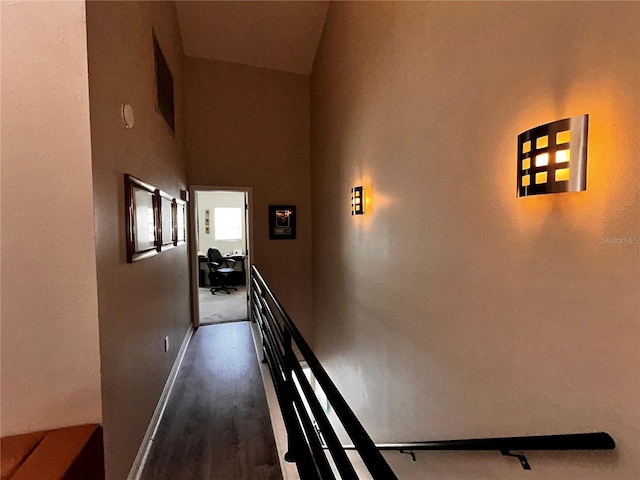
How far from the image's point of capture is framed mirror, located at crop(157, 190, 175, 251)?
261 centimetres

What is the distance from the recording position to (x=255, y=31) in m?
4.29

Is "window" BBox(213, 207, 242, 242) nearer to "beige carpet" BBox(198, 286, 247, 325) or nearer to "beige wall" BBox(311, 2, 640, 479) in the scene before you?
"beige carpet" BBox(198, 286, 247, 325)

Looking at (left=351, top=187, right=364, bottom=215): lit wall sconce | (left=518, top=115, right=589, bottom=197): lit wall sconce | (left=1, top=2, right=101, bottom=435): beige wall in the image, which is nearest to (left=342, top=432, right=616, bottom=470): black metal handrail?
(left=518, top=115, right=589, bottom=197): lit wall sconce

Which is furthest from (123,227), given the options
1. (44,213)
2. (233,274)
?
(233,274)

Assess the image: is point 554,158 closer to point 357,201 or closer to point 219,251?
point 357,201

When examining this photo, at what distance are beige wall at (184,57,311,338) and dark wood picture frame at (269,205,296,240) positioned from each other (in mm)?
79

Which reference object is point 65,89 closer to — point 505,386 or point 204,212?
point 505,386

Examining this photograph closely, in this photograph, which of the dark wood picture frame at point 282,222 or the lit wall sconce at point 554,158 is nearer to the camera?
the lit wall sconce at point 554,158

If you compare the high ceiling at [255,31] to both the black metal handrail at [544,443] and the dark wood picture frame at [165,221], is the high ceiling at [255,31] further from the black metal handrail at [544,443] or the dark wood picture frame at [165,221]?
the black metal handrail at [544,443]

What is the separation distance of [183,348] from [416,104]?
11.3 feet

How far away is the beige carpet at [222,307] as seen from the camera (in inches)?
201

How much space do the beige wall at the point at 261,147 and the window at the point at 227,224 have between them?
13.9ft

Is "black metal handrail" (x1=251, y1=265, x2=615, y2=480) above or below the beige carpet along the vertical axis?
above

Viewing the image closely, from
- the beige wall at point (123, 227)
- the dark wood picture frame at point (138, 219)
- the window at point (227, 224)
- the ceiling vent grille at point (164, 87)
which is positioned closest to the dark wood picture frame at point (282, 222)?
the ceiling vent grille at point (164, 87)
